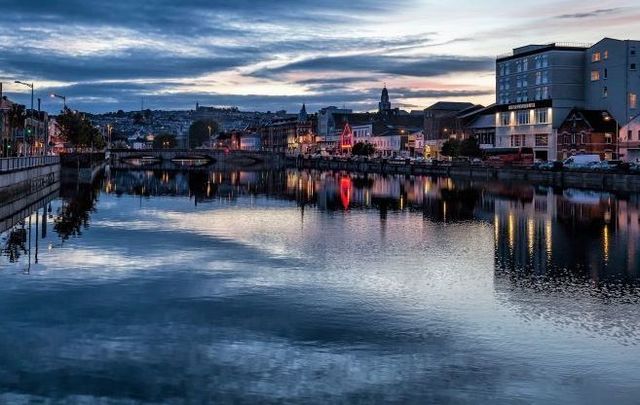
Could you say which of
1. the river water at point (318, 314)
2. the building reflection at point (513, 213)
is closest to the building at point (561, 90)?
the building reflection at point (513, 213)

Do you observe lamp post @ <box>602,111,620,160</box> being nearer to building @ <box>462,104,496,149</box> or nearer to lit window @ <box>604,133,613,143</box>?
lit window @ <box>604,133,613,143</box>

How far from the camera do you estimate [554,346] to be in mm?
24047

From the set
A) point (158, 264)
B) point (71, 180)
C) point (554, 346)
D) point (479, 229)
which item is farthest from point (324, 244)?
point (71, 180)

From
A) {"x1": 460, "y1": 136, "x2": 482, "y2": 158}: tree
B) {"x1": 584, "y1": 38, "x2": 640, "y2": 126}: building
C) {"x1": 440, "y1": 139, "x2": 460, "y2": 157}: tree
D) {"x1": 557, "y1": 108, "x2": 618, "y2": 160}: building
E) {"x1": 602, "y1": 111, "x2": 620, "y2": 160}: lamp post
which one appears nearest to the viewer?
{"x1": 602, "y1": 111, "x2": 620, "y2": 160}: lamp post

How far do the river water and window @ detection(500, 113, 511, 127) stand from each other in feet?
382

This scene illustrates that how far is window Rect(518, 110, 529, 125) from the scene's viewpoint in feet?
543

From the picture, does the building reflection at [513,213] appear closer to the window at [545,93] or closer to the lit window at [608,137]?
the lit window at [608,137]

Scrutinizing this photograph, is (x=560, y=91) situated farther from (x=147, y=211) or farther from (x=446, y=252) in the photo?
(x=446, y=252)

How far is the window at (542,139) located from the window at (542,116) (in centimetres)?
267

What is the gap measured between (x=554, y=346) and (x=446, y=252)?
20477mm

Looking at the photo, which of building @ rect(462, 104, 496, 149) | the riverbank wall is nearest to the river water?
the riverbank wall

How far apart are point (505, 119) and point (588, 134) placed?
24.2m

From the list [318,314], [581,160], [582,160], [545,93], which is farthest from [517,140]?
[318,314]

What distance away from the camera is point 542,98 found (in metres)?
167
